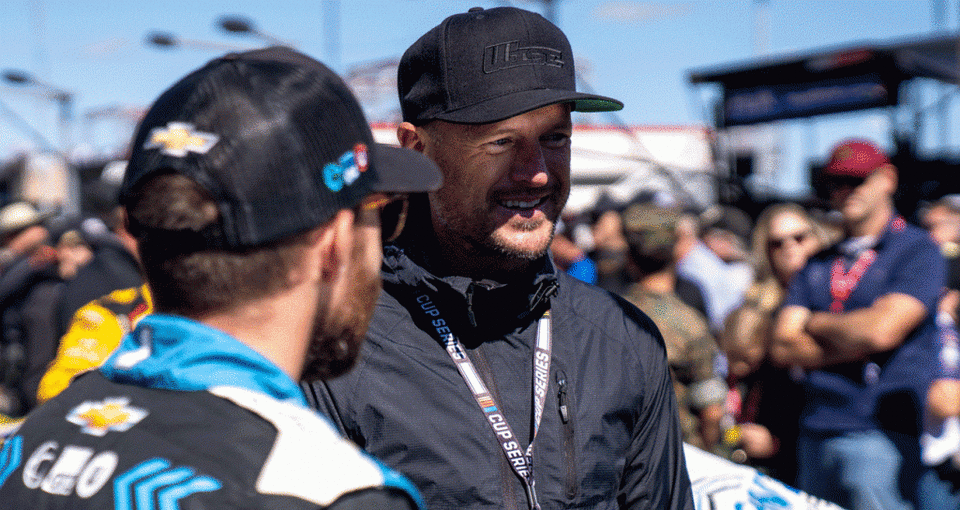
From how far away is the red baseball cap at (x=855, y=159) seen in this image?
→ 4223 millimetres

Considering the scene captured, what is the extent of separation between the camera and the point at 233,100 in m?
1.28

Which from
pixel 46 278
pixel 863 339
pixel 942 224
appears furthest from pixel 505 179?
pixel 942 224

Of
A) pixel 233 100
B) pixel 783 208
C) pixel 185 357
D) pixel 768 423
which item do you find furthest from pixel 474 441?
pixel 783 208

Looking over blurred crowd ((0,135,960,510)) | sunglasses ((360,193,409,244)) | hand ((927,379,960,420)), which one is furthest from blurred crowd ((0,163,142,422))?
hand ((927,379,960,420))

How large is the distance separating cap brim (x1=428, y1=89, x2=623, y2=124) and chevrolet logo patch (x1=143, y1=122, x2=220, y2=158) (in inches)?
37.9

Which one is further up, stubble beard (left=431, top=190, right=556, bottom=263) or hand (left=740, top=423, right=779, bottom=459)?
stubble beard (left=431, top=190, right=556, bottom=263)

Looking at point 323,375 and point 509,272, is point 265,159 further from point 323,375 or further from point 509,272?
point 509,272

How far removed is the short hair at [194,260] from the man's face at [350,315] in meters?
0.13

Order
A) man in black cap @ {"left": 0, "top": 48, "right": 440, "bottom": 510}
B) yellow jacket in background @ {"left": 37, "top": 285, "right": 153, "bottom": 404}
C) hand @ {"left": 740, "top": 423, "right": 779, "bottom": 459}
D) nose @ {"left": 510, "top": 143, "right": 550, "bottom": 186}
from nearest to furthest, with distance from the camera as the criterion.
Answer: man in black cap @ {"left": 0, "top": 48, "right": 440, "bottom": 510}
nose @ {"left": 510, "top": 143, "right": 550, "bottom": 186}
yellow jacket in background @ {"left": 37, "top": 285, "right": 153, "bottom": 404}
hand @ {"left": 740, "top": 423, "right": 779, "bottom": 459}

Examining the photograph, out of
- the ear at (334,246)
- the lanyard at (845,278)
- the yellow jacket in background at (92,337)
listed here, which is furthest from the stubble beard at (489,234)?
the lanyard at (845,278)

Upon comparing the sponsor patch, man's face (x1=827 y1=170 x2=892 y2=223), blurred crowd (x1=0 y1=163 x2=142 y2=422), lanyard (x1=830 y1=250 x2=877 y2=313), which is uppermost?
the sponsor patch

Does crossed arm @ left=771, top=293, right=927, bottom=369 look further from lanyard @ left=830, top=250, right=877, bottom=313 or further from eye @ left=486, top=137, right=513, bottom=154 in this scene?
eye @ left=486, top=137, right=513, bottom=154

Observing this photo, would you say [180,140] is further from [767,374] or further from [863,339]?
[767,374]

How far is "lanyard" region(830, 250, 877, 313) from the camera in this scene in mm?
4148
